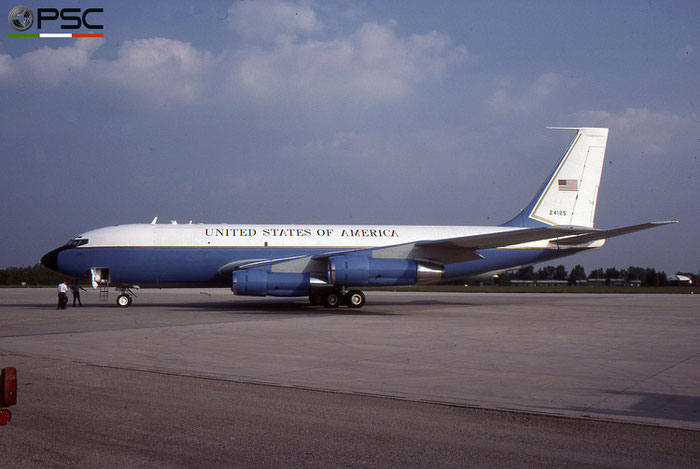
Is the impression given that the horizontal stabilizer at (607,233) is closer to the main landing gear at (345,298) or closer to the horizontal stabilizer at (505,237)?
the horizontal stabilizer at (505,237)

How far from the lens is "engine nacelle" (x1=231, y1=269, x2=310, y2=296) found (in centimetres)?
2190

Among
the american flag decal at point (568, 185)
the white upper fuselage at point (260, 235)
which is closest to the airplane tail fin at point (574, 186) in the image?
the american flag decal at point (568, 185)

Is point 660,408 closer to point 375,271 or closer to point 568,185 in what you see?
point 375,271

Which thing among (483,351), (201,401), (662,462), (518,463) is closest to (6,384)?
(201,401)

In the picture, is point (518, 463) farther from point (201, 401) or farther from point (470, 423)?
point (201, 401)

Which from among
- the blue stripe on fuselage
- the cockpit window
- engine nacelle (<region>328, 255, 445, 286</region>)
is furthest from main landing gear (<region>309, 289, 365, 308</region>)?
the cockpit window

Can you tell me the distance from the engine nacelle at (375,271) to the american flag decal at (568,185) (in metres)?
9.43

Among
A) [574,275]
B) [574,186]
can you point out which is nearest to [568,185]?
[574,186]

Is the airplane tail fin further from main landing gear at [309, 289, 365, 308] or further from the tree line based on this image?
the tree line

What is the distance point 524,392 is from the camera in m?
8.00

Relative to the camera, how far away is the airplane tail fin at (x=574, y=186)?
92.7ft

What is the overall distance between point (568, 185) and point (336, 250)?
A: 11770 millimetres

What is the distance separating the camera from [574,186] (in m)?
28.4

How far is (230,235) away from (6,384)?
21.2 m
